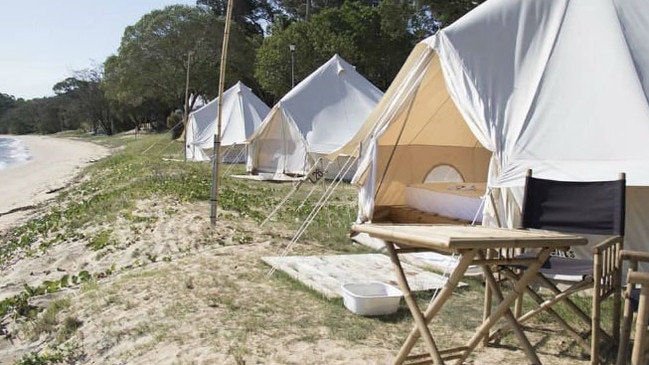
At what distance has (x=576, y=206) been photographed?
3758 millimetres

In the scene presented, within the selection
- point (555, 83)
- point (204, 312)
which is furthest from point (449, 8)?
point (204, 312)

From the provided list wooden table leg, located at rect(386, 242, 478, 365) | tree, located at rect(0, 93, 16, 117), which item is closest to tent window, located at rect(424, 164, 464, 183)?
wooden table leg, located at rect(386, 242, 478, 365)

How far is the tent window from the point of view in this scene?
402 inches

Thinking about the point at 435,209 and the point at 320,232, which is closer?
the point at 320,232

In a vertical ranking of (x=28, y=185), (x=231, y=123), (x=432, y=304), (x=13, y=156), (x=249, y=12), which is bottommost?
(x=13, y=156)

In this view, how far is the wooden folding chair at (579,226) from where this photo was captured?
11.1 ft

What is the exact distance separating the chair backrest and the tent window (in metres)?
6.30

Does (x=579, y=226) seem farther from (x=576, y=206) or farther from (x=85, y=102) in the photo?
(x=85, y=102)

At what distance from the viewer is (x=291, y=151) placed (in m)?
17.0

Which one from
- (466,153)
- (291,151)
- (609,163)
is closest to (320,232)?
(466,153)

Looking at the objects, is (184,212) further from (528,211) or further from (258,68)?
(258,68)

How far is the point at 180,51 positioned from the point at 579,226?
3669 cm

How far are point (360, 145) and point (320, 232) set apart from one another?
1.32m

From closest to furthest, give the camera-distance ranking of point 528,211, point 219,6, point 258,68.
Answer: point 528,211
point 258,68
point 219,6
